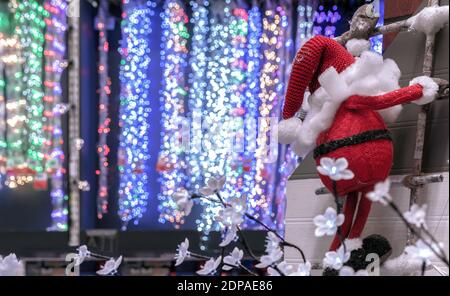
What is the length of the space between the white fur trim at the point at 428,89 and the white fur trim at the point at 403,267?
0.81 feet

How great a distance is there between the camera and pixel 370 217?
85 cm

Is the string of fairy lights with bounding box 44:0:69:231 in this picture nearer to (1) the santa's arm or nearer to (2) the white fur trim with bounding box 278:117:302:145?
(2) the white fur trim with bounding box 278:117:302:145

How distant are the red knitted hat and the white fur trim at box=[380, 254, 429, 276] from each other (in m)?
0.31

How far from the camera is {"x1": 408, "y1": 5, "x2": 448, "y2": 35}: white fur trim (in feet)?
2.49

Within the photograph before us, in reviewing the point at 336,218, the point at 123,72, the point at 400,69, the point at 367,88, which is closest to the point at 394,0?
the point at 400,69

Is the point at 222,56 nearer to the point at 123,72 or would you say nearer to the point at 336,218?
the point at 123,72

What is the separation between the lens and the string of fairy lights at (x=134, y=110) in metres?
2.13

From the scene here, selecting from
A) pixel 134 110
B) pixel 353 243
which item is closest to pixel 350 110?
pixel 353 243

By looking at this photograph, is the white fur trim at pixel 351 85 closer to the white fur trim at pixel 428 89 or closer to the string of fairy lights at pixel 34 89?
the white fur trim at pixel 428 89

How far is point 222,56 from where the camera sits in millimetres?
1919

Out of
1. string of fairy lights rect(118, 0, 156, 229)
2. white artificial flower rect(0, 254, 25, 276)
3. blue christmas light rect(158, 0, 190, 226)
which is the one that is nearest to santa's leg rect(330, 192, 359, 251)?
white artificial flower rect(0, 254, 25, 276)

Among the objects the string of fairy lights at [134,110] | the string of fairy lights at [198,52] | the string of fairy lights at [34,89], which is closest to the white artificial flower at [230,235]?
the string of fairy lights at [198,52]

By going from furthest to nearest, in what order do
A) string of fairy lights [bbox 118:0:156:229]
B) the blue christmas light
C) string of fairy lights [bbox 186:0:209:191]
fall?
string of fairy lights [bbox 118:0:156:229] → the blue christmas light → string of fairy lights [bbox 186:0:209:191]

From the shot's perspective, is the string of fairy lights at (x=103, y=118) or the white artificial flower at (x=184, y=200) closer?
the white artificial flower at (x=184, y=200)
